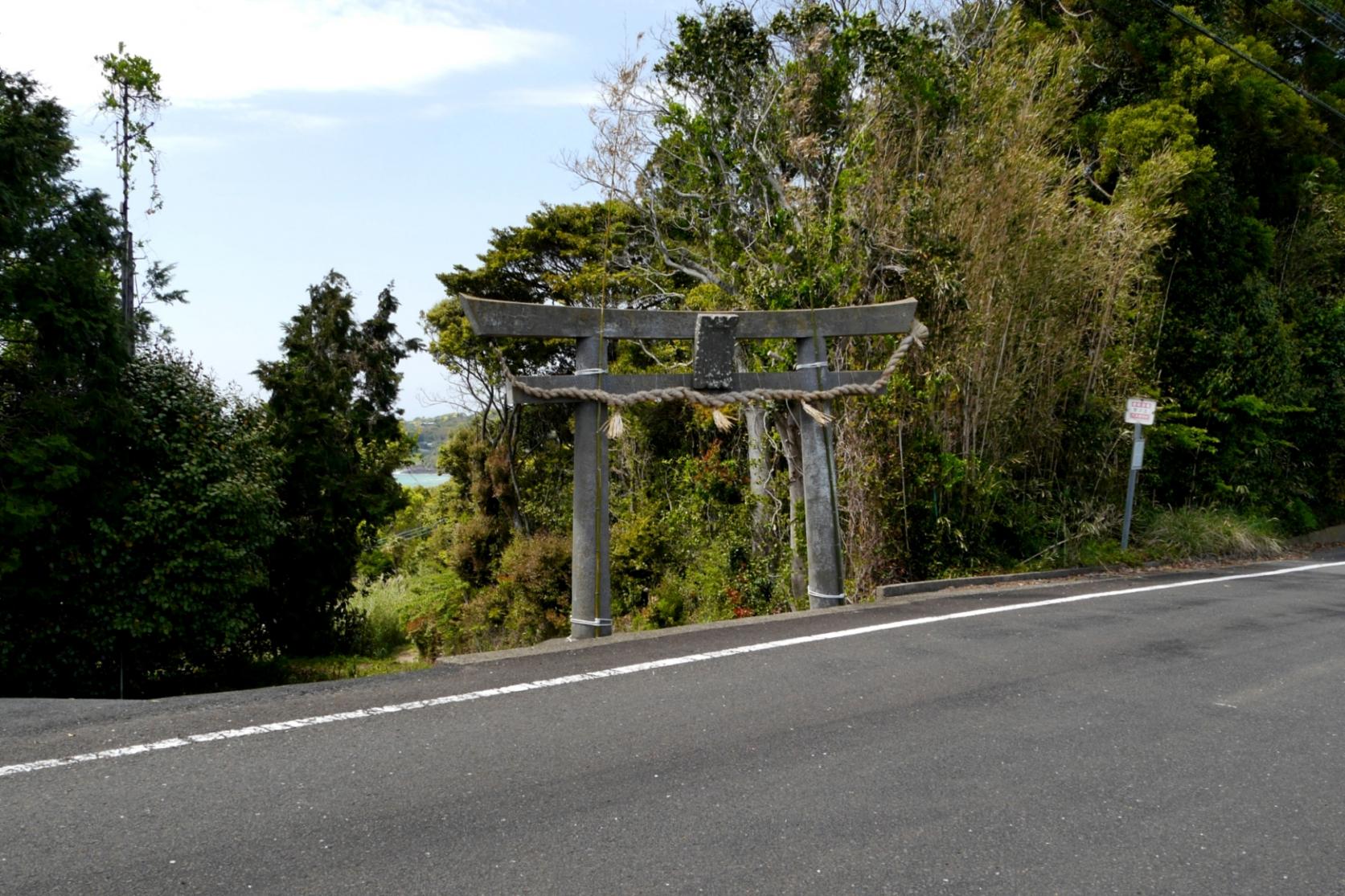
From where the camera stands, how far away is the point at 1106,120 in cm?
1461

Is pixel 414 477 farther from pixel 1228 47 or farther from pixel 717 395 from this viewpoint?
pixel 717 395

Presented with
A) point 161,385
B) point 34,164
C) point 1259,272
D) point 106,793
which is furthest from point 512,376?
point 1259,272

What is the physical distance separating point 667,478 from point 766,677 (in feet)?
42.8

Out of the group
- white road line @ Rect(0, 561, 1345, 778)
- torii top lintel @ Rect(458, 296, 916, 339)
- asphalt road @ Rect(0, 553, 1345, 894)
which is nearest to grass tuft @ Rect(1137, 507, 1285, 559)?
white road line @ Rect(0, 561, 1345, 778)

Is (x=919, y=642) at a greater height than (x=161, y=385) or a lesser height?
lesser

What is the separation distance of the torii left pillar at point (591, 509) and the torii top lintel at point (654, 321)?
6.2 inches

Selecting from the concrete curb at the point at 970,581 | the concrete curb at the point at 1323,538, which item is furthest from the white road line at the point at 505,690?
the concrete curb at the point at 1323,538

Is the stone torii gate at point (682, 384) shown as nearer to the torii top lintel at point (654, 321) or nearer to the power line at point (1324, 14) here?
the torii top lintel at point (654, 321)

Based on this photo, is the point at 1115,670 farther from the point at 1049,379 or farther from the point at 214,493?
the point at 214,493

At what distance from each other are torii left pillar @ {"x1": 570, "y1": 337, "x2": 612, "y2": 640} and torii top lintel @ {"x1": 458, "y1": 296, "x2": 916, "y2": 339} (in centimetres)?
16

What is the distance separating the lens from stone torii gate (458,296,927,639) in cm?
596

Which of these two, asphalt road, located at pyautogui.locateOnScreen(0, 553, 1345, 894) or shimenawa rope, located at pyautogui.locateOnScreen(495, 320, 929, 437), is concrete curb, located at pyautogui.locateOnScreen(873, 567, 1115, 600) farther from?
asphalt road, located at pyautogui.locateOnScreen(0, 553, 1345, 894)

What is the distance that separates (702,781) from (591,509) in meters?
2.84

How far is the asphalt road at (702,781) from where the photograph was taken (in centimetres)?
285
